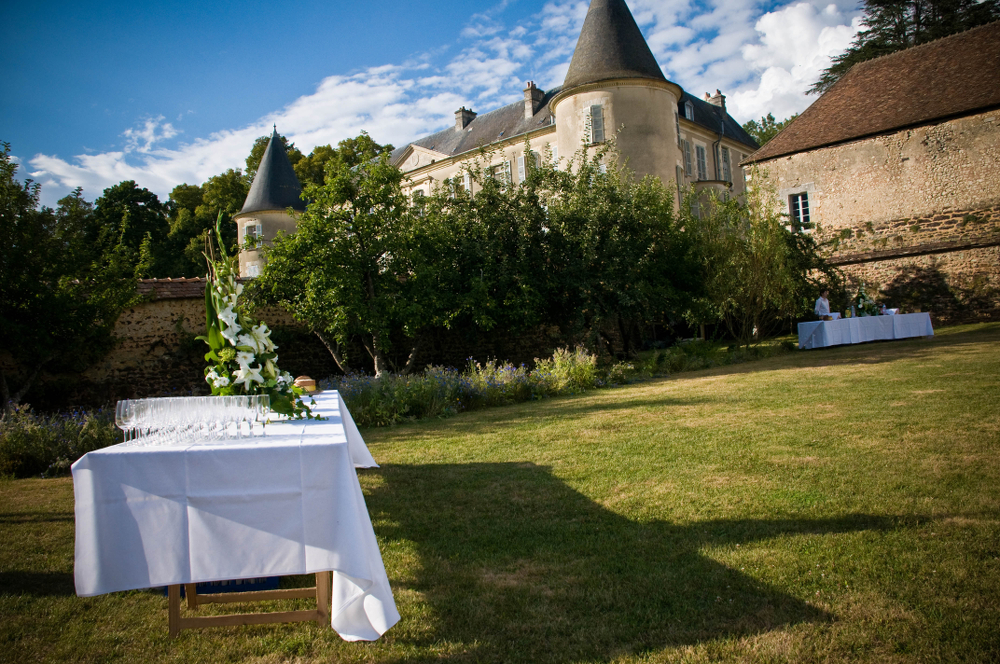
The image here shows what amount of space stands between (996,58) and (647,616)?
24292mm

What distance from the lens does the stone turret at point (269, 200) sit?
28797 millimetres

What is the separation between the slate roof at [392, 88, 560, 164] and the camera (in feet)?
104

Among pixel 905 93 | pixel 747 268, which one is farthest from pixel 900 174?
pixel 747 268

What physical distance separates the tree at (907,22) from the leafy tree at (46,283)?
29.9 meters

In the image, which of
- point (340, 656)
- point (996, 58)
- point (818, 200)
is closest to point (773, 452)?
point (340, 656)

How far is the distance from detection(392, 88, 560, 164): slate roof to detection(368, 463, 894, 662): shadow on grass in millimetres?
28433

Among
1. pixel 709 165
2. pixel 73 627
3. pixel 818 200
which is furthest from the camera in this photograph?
pixel 709 165

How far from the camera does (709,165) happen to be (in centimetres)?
3334

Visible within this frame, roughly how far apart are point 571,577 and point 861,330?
16.0 metres

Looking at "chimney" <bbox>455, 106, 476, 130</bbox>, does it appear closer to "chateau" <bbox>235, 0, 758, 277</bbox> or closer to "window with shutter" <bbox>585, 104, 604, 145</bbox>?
"chateau" <bbox>235, 0, 758, 277</bbox>

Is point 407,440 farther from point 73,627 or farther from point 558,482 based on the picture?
point 73,627

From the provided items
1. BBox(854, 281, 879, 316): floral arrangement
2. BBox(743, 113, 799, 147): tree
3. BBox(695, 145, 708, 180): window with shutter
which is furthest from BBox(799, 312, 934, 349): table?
BBox(743, 113, 799, 147): tree

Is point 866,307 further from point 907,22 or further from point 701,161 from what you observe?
point 907,22

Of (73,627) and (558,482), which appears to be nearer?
(73,627)
